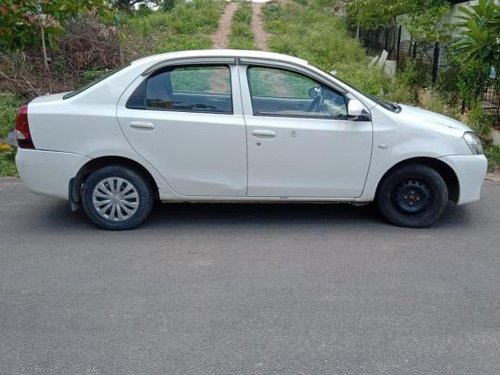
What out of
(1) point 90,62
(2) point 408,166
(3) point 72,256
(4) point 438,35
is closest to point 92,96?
(3) point 72,256

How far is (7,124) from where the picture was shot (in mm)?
9125

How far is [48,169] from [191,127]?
1.40 meters

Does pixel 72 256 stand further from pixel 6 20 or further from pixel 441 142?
pixel 6 20

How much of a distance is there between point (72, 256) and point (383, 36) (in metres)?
15.4

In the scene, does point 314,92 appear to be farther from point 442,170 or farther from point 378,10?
point 378,10

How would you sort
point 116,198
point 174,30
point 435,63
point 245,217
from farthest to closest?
1. point 174,30
2. point 435,63
3. point 245,217
4. point 116,198

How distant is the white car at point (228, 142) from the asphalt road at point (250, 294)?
405mm

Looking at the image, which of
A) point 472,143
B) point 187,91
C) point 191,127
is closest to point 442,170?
point 472,143

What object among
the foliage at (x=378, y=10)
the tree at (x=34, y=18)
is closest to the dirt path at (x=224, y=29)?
the foliage at (x=378, y=10)

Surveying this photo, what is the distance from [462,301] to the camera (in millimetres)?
3980

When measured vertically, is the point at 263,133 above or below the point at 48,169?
above

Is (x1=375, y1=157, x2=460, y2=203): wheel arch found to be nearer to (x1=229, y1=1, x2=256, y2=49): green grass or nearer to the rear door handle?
the rear door handle

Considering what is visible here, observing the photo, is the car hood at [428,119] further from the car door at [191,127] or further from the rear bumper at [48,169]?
the rear bumper at [48,169]

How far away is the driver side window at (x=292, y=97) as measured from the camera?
530 cm
